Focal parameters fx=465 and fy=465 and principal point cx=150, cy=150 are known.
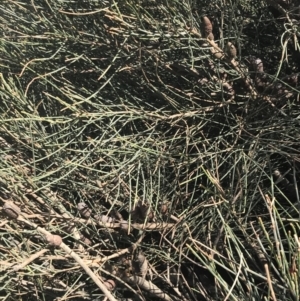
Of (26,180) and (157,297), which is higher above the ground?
(26,180)

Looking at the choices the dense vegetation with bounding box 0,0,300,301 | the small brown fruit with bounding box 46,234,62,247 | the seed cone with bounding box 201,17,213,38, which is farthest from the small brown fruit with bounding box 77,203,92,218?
the seed cone with bounding box 201,17,213,38

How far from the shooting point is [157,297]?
1201mm

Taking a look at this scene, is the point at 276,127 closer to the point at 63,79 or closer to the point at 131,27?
the point at 131,27

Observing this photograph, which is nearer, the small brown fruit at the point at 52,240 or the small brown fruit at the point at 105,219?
the small brown fruit at the point at 52,240

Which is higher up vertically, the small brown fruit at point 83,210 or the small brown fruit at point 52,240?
the small brown fruit at point 52,240

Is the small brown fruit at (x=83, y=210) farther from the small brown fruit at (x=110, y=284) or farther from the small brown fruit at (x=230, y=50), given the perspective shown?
the small brown fruit at (x=230, y=50)

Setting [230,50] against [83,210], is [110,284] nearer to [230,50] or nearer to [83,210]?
[83,210]

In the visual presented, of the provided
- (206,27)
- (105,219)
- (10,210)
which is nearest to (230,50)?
(206,27)

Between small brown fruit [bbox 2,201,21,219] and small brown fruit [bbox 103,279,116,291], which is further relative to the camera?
small brown fruit [bbox 103,279,116,291]

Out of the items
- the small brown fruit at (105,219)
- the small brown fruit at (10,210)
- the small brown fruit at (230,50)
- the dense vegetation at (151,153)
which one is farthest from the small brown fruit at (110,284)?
the small brown fruit at (230,50)

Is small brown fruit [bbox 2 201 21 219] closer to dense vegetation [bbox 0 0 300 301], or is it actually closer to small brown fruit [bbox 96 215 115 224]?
dense vegetation [bbox 0 0 300 301]

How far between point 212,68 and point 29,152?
1.76ft

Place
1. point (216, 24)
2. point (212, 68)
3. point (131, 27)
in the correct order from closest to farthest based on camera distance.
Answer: point (131, 27)
point (212, 68)
point (216, 24)

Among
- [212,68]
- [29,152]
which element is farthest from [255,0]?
[29,152]
